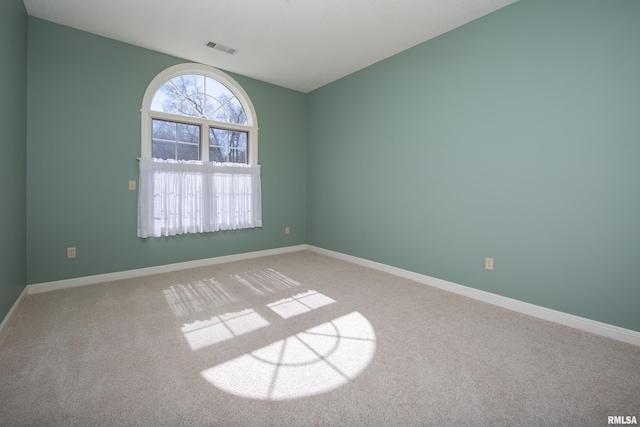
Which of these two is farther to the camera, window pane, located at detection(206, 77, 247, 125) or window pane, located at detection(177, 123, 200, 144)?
window pane, located at detection(206, 77, 247, 125)

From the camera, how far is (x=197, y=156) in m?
3.96

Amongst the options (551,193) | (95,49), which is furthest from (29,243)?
(551,193)

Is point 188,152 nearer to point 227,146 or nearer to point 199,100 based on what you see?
point 227,146

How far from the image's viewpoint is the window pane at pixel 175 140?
3.61 m

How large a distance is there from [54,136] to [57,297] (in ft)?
5.47

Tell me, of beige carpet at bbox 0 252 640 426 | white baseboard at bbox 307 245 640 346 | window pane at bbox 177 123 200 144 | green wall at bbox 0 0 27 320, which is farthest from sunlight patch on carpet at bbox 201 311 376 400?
window pane at bbox 177 123 200 144

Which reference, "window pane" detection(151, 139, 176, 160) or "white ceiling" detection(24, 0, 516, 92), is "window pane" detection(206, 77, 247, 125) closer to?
"white ceiling" detection(24, 0, 516, 92)

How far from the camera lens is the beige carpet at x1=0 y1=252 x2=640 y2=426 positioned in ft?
4.42

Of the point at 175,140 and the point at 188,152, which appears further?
the point at 188,152

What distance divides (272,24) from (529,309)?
369 centimetres

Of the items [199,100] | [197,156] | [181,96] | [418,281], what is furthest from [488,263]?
[181,96]

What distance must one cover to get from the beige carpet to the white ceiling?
110 inches

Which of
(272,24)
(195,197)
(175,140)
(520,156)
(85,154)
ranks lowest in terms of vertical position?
(195,197)

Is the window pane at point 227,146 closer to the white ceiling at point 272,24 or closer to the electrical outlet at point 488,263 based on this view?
the white ceiling at point 272,24
